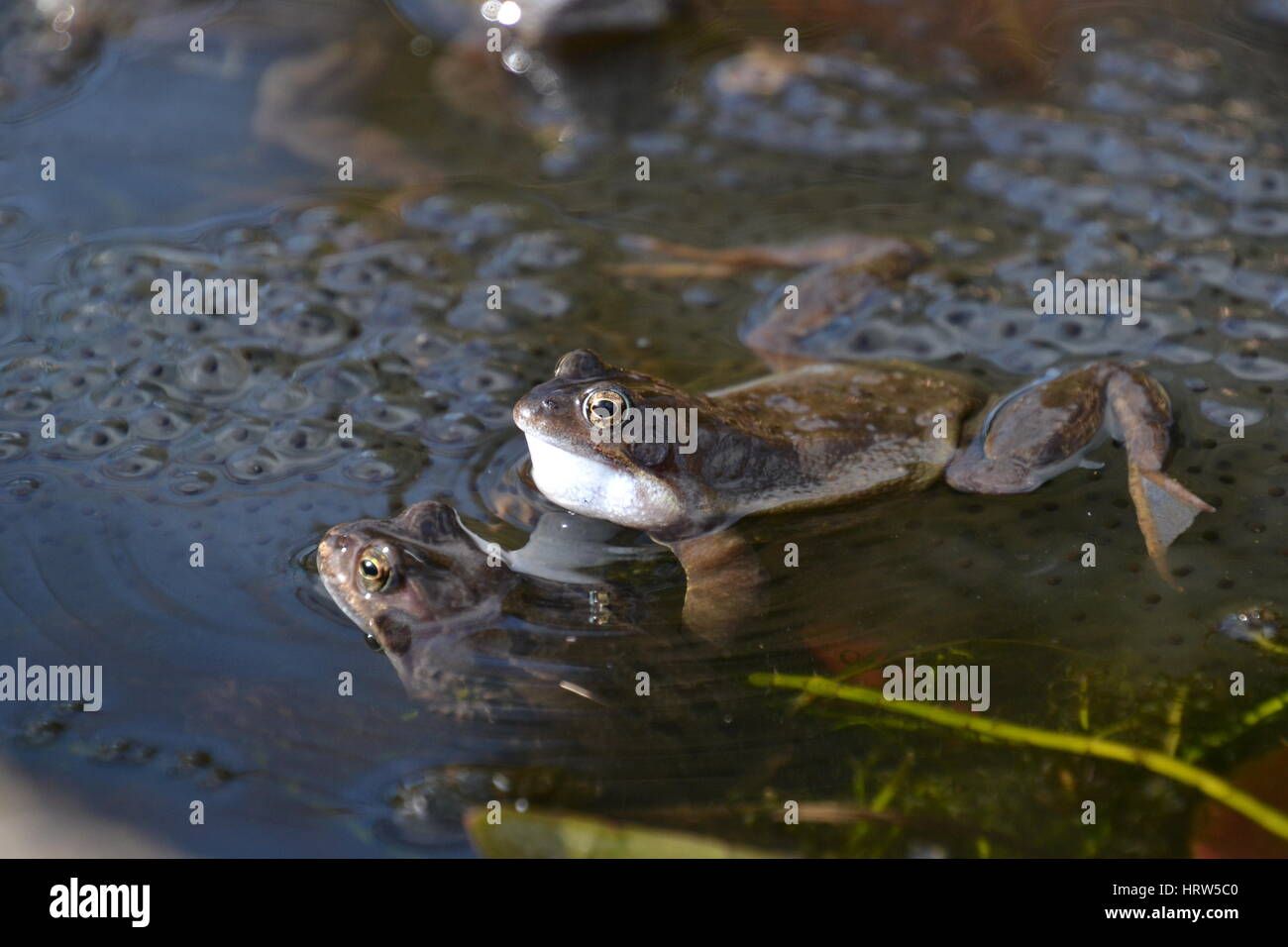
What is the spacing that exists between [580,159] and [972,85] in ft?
6.88

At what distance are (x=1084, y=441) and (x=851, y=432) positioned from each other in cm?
88

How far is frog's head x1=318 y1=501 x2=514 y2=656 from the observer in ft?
12.1

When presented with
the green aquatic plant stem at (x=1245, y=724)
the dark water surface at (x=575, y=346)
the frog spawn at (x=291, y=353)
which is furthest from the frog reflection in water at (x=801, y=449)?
the frog spawn at (x=291, y=353)

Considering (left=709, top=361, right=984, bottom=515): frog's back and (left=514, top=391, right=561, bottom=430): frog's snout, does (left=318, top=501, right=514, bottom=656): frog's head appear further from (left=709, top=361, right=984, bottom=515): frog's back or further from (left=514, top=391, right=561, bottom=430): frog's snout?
(left=709, top=361, right=984, bottom=515): frog's back

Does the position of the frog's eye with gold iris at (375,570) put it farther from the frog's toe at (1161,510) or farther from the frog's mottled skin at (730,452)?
the frog's toe at (1161,510)

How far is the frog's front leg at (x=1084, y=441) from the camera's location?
4043 millimetres

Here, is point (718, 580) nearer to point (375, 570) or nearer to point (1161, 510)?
point (375, 570)

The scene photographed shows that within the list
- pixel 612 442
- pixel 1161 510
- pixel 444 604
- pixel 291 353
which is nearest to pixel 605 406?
pixel 612 442

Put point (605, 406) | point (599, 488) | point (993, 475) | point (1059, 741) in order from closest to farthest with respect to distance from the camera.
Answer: point (1059, 741) → point (605, 406) → point (599, 488) → point (993, 475)

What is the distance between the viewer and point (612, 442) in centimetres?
388

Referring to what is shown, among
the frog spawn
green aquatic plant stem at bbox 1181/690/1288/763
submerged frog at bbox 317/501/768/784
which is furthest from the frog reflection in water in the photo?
the frog spawn

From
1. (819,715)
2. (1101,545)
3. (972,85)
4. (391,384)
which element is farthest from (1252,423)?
(391,384)

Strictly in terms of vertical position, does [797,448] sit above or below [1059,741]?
above
